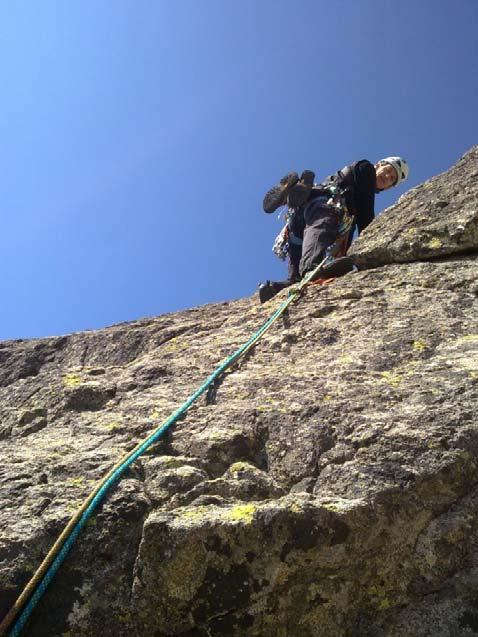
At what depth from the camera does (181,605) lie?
2541 millimetres

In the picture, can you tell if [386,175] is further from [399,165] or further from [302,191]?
[302,191]

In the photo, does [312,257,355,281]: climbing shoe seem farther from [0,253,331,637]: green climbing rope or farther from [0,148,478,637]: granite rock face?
[0,253,331,637]: green climbing rope

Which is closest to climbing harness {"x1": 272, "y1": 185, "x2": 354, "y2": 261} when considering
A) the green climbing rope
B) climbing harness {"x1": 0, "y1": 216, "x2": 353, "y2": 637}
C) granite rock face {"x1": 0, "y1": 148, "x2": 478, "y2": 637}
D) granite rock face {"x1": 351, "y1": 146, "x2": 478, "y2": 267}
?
granite rock face {"x1": 351, "y1": 146, "x2": 478, "y2": 267}

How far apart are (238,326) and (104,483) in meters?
2.38

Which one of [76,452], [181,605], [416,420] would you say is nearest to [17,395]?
[76,452]

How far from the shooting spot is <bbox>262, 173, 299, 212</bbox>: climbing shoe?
23.6ft

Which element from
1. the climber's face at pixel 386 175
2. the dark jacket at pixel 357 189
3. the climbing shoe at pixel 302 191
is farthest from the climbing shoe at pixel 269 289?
the climber's face at pixel 386 175

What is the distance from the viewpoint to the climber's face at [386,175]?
26.7 ft

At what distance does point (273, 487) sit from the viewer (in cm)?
302

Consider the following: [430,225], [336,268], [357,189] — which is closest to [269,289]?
[336,268]

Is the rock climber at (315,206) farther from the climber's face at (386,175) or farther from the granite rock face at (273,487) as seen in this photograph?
the granite rock face at (273,487)

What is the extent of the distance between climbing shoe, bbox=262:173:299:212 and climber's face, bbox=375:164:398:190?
1.55 meters

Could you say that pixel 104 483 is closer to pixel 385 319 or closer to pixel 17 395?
pixel 17 395

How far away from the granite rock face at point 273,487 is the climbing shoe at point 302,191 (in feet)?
9.04
